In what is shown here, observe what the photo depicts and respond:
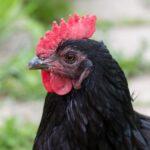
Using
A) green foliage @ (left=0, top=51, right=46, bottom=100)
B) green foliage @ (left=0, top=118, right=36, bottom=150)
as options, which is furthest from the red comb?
green foliage @ (left=0, top=51, right=46, bottom=100)

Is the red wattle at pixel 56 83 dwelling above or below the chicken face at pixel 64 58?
below

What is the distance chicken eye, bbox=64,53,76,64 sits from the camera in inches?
150

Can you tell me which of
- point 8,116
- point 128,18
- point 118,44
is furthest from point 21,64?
point 128,18

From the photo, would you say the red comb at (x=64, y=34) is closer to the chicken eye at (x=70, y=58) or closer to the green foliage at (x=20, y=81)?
the chicken eye at (x=70, y=58)

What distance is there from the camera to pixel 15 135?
5.96 m

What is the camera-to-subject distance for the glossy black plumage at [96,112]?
374cm

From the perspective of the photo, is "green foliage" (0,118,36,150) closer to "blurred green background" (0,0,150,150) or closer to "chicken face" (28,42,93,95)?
"blurred green background" (0,0,150,150)

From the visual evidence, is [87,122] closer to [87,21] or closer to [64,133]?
[64,133]

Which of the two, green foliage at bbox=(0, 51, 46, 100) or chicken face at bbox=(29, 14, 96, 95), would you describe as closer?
chicken face at bbox=(29, 14, 96, 95)

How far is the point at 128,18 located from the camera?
29.4 feet

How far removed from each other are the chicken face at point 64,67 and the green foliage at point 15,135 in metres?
1.99

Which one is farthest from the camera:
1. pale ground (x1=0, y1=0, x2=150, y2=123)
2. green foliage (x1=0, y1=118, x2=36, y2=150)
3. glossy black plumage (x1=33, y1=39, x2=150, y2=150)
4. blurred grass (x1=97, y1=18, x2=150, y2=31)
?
blurred grass (x1=97, y1=18, x2=150, y2=31)

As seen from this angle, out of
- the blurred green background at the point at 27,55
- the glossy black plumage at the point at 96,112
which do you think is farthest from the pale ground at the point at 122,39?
the glossy black plumage at the point at 96,112

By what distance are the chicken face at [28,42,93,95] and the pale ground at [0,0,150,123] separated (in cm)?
176
